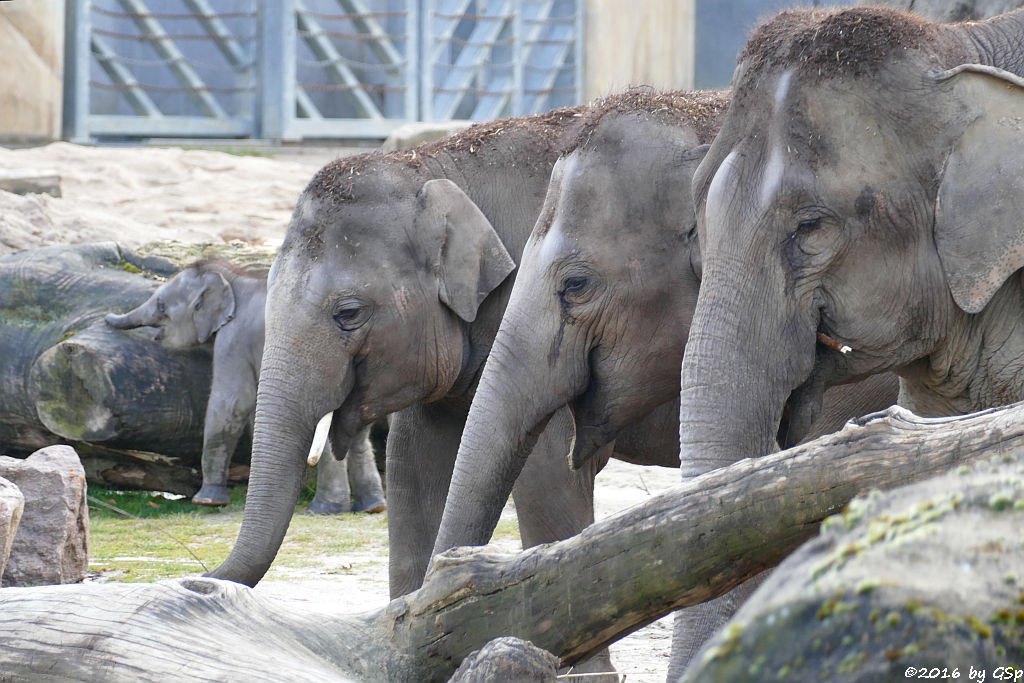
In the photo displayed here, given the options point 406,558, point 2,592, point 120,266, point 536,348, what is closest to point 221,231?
point 120,266

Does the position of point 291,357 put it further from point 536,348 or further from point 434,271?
point 536,348

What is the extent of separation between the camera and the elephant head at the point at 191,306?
7.98 m

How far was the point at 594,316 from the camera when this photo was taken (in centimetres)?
379

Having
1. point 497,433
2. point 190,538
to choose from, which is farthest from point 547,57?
point 497,433

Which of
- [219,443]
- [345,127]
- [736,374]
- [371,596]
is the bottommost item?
[219,443]

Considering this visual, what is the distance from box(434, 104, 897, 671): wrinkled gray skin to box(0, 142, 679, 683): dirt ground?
3.27m

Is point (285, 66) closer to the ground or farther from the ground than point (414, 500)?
farther from the ground

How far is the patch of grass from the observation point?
5.92m

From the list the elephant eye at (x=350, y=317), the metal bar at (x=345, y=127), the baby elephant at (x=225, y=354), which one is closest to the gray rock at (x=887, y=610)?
the elephant eye at (x=350, y=317)

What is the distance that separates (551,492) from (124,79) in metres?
9.33

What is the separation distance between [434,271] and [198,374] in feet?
13.5

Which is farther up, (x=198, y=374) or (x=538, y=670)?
(x=538, y=670)

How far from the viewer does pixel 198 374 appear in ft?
27.4

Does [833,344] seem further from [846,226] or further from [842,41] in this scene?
[842,41]
